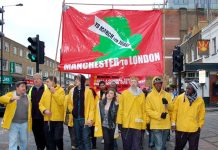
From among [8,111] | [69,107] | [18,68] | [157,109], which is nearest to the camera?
[157,109]

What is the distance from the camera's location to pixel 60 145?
937 cm

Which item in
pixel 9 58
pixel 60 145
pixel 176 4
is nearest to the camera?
pixel 60 145

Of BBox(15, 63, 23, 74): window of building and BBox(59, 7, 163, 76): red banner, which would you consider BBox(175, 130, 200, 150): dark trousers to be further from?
BBox(15, 63, 23, 74): window of building

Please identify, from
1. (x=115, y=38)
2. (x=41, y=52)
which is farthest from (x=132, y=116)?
(x=41, y=52)

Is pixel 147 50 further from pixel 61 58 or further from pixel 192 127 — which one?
pixel 192 127

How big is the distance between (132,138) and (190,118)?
49.7 inches

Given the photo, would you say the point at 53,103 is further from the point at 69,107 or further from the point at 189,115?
the point at 189,115

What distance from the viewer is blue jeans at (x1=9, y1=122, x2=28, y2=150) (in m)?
8.43

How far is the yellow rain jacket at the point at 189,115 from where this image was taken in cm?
788

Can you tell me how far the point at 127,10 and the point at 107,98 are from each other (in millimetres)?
2638

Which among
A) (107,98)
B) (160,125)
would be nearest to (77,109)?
(107,98)

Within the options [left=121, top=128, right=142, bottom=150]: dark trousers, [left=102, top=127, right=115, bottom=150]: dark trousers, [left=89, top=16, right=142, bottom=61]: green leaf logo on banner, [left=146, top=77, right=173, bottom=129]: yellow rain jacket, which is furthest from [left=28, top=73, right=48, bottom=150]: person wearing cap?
[left=146, top=77, right=173, bottom=129]: yellow rain jacket

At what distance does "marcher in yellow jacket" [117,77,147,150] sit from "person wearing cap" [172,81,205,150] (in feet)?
2.31

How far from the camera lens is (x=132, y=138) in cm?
828
